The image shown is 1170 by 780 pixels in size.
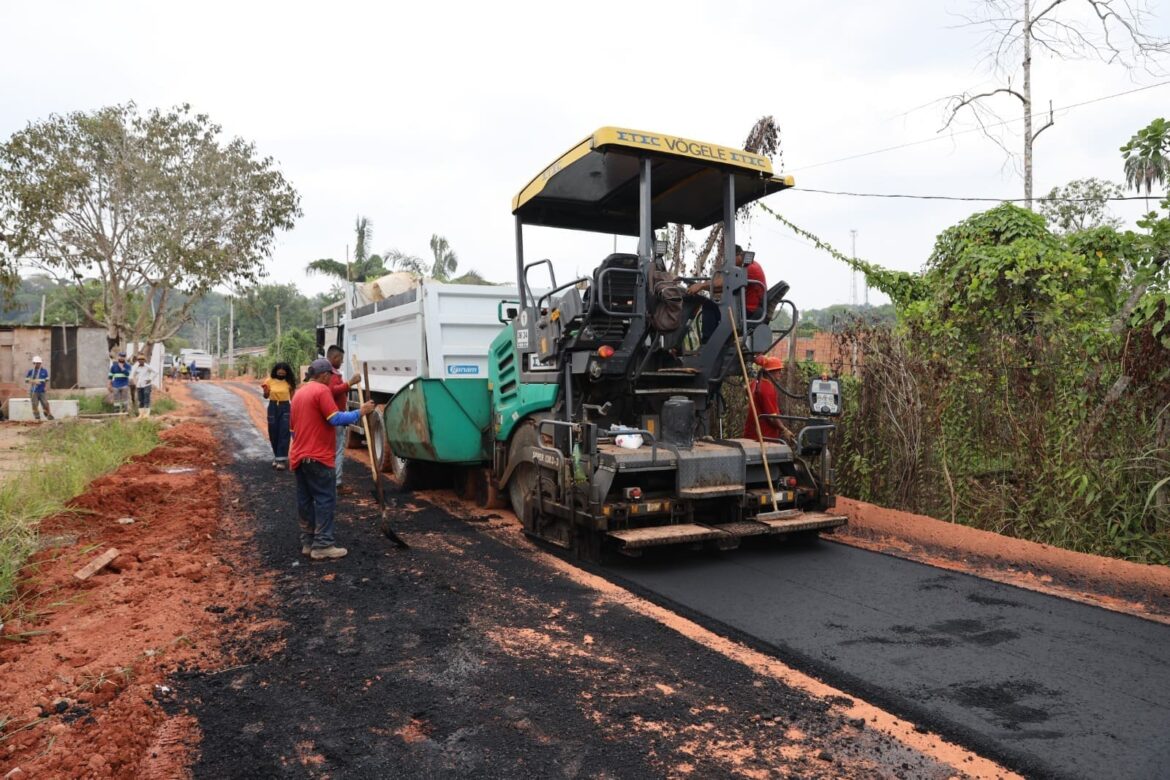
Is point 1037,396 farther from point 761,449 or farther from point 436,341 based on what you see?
point 436,341

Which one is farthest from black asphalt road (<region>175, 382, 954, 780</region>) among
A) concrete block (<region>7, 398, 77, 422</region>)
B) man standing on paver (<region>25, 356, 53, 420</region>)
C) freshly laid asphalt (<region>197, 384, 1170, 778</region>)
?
concrete block (<region>7, 398, 77, 422</region>)

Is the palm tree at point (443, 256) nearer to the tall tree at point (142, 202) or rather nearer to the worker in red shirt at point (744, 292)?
the tall tree at point (142, 202)

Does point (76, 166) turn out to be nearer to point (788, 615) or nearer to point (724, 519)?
point (724, 519)

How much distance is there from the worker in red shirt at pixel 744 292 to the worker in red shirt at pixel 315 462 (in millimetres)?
2678

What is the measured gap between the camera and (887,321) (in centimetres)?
747

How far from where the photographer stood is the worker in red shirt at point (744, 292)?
566 cm

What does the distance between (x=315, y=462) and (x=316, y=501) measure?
294mm

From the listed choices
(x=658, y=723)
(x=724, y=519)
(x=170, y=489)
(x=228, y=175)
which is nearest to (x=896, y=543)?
(x=724, y=519)

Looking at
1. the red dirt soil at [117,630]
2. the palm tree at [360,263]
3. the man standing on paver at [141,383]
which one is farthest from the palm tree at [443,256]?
the red dirt soil at [117,630]

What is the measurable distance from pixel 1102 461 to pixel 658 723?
13.9 feet

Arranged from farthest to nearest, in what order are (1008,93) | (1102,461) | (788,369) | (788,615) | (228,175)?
(228,175) < (1008,93) < (788,369) < (1102,461) < (788,615)

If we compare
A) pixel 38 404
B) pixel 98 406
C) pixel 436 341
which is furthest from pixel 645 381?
pixel 98 406

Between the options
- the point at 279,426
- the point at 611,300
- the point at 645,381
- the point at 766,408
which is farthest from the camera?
the point at 279,426

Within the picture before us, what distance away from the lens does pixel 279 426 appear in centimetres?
1029
